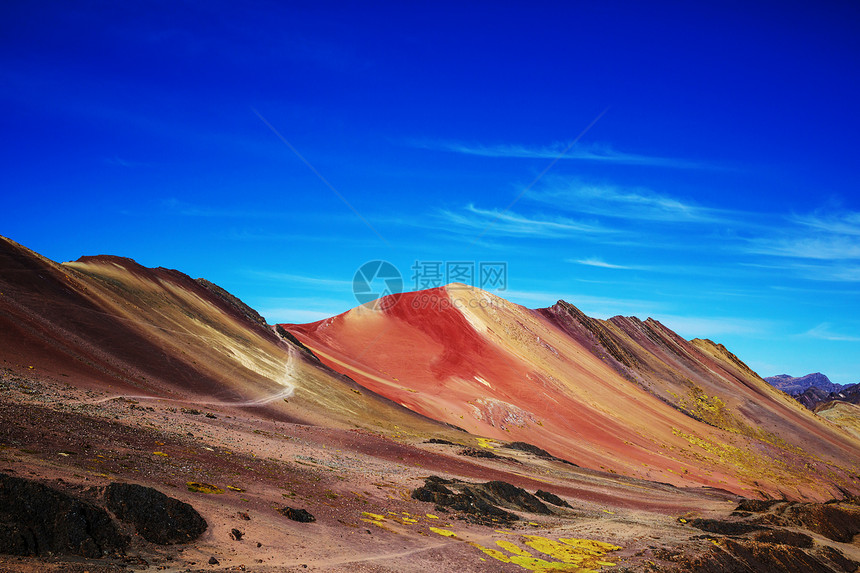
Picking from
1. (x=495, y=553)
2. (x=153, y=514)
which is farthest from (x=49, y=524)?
(x=495, y=553)

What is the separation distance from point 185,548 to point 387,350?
151 ft

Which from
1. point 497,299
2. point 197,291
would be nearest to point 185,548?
point 197,291

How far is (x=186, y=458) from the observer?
16641 millimetres

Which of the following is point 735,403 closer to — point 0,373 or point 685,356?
point 685,356

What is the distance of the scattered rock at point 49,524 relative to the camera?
29.0 ft

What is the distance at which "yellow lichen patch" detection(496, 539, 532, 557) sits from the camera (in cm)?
1562

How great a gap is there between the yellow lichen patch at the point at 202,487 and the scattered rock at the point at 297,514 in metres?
1.74

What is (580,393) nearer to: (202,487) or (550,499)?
(550,499)

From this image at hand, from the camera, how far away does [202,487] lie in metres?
14.2

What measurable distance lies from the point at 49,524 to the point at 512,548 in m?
11.6

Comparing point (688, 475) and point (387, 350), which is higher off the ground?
point (387, 350)

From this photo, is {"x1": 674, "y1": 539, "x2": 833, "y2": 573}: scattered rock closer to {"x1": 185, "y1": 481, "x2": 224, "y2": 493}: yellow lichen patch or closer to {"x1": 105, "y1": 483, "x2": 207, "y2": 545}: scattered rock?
{"x1": 185, "y1": 481, "x2": 224, "y2": 493}: yellow lichen patch

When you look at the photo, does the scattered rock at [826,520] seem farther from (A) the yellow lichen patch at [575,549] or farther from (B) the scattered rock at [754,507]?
(A) the yellow lichen patch at [575,549]

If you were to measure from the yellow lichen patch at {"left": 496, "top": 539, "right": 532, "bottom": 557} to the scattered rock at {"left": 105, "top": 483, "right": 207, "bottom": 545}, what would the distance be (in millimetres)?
8469
